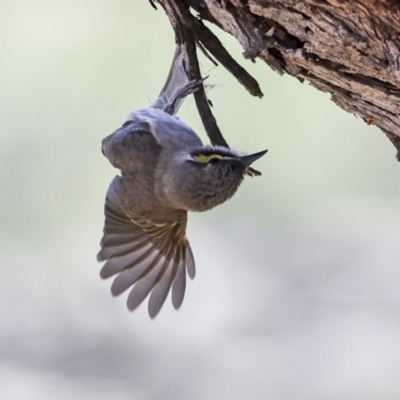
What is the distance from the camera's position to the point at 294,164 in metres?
5.64

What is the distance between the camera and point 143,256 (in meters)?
4.12

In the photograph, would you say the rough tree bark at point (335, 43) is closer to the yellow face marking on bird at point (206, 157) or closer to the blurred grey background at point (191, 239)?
the yellow face marking on bird at point (206, 157)

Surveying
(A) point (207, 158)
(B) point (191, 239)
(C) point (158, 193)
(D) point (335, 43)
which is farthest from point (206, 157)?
(B) point (191, 239)

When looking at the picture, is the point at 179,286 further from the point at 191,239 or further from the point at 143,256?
the point at 191,239

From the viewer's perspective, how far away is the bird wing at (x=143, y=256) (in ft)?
13.0

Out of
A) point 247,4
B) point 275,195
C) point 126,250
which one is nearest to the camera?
Answer: point 247,4

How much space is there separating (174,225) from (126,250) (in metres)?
0.28

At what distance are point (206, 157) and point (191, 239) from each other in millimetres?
2365

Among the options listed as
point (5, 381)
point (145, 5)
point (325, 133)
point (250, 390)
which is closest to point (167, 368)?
point (250, 390)

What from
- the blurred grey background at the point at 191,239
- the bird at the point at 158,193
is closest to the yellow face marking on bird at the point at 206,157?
the bird at the point at 158,193

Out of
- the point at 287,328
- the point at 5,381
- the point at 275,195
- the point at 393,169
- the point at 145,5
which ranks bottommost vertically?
the point at 5,381

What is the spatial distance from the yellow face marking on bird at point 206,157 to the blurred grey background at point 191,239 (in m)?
→ 1.91

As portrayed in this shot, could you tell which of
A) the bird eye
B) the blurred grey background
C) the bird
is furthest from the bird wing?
the blurred grey background

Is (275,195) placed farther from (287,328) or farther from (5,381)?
(5,381)
